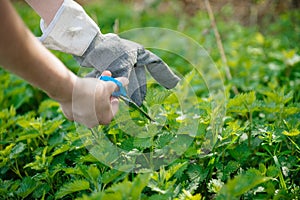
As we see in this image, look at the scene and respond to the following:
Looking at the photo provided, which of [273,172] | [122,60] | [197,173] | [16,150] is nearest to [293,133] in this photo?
[273,172]

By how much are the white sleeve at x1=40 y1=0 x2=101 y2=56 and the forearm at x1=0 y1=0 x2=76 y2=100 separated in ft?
0.83

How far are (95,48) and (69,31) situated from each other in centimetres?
11

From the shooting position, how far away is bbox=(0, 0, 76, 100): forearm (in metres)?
1.00

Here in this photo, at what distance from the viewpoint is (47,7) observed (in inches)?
55.9

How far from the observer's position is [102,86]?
1252mm

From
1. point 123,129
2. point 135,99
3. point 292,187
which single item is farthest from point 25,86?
point 292,187

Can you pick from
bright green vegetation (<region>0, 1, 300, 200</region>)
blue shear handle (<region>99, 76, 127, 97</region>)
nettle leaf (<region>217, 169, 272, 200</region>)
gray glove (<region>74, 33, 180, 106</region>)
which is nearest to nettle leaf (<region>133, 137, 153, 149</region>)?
bright green vegetation (<region>0, 1, 300, 200</region>)

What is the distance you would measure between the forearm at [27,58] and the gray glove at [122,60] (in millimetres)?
295

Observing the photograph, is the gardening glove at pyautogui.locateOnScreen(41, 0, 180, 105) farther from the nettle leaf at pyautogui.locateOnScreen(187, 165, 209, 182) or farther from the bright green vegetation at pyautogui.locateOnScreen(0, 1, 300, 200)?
the nettle leaf at pyautogui.locateOnScreen(187, 165, 209, 182)

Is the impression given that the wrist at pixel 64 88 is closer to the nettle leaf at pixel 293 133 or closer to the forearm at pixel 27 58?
the forearm at pixel 27 58

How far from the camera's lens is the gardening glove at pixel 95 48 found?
138 centimetres

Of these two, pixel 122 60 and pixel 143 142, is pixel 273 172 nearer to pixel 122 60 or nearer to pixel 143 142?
pixel 143 142

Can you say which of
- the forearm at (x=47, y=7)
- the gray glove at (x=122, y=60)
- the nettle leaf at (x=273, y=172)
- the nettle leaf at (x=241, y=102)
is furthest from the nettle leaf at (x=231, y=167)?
the forearm at (x=47, y=7)

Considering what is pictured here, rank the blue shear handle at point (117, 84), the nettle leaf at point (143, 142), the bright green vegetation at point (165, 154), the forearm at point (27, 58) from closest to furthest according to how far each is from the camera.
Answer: the forearm at point (27, 58) → the blue shear handle at point (117, 84) → the bright green vegetation at point (165, 154) → the nettle leaf at point (143, 142)
